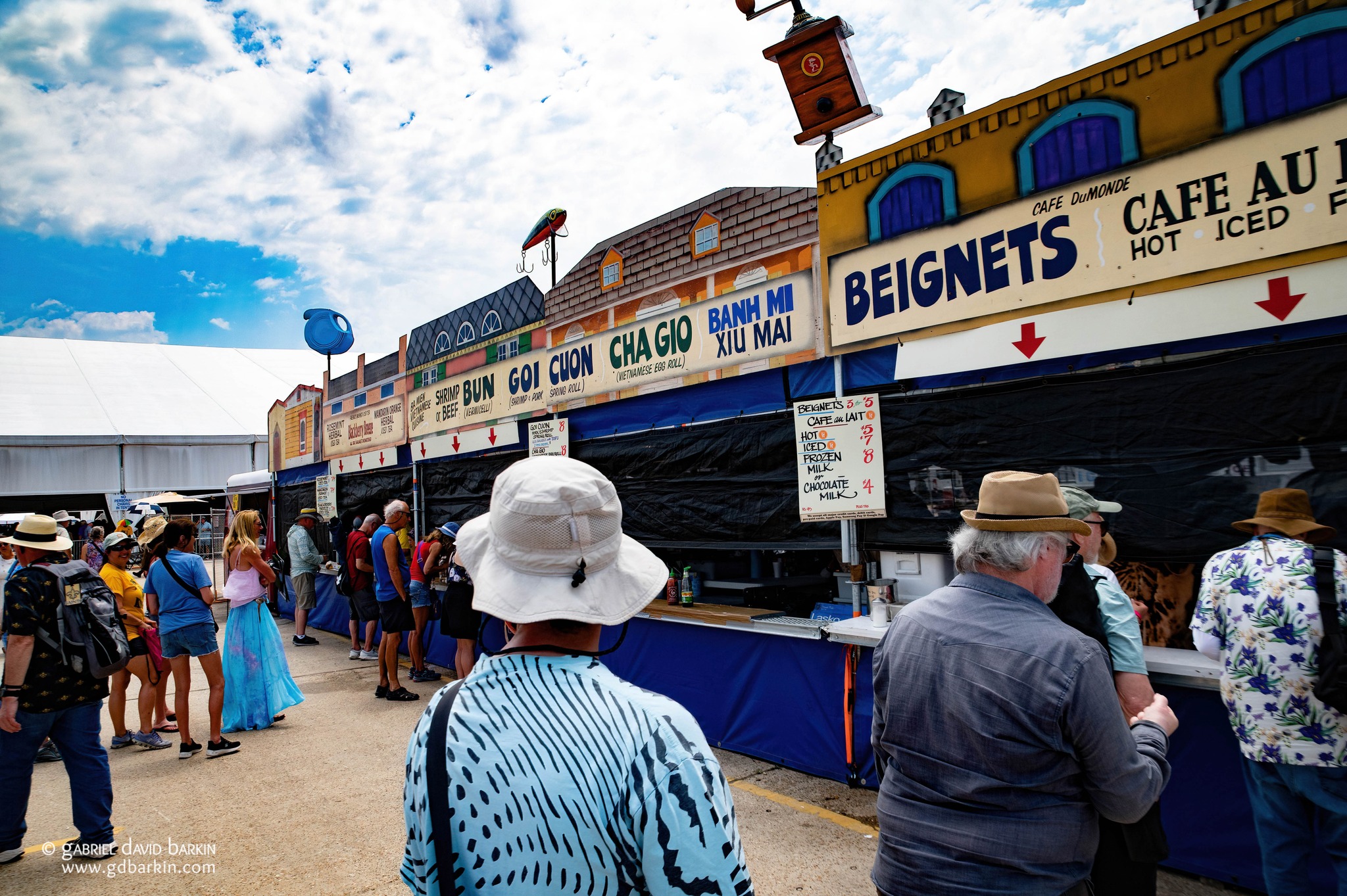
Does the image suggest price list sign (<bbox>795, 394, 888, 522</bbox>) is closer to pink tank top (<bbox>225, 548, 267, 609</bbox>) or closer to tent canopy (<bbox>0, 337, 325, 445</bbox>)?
pink tank top (<bbox>225, 548, 267, 609</bbox>)

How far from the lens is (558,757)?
1.20 metres

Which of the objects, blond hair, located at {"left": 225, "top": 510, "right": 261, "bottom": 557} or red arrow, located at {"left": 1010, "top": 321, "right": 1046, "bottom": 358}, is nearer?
red arrow, located at {"left": 1010, "top": 321, "right": 1046, "bottom": 358}

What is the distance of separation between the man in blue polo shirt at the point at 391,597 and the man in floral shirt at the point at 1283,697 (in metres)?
6.65

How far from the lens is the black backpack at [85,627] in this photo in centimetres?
409

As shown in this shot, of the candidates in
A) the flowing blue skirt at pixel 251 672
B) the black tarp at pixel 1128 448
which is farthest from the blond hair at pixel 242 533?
the black tarp at pixel 1128 448

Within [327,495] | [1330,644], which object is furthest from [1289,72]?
[327,495]

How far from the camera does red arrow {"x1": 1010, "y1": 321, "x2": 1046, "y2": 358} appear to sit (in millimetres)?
4164

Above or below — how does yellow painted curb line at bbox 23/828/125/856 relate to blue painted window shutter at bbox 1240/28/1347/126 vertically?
below

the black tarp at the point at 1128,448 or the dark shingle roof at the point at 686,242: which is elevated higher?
the dark shingle roof at the point at 686,242

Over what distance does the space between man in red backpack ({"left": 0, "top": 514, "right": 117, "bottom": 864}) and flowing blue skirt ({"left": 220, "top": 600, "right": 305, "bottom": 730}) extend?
2.25m

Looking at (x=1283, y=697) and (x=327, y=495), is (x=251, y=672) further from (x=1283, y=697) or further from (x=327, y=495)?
(x=1283, y=697)

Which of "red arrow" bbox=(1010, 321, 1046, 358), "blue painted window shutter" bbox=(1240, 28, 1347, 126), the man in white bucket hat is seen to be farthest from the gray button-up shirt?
"blue painted window shutter" bbox=(1240, 28, 1347, 126)

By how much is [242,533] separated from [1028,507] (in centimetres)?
646

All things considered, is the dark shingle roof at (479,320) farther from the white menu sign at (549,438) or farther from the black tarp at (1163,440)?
the black tarp at (1163,440)
